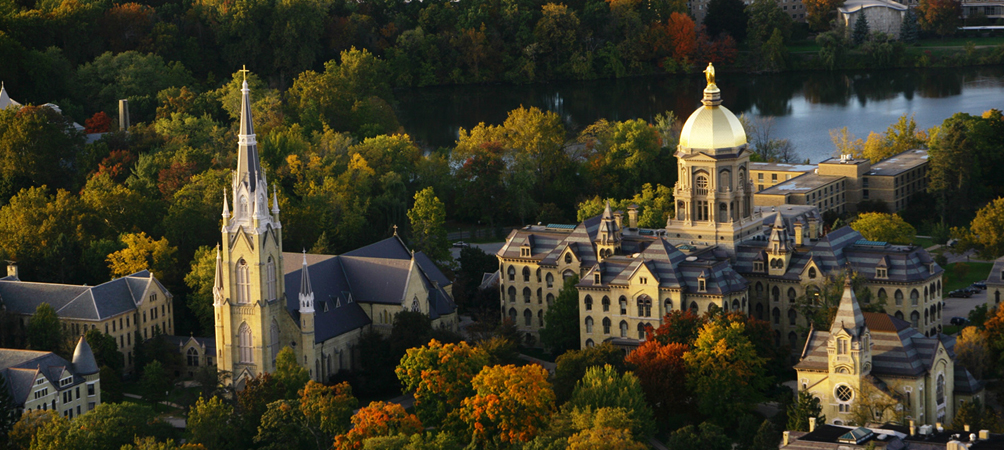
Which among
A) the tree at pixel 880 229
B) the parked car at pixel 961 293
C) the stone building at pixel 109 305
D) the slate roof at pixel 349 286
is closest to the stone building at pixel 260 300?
the slate roof at pixel 349 286

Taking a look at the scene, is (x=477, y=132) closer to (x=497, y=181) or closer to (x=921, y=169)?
(x=497, y=181)

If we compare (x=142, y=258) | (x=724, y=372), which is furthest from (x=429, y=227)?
(x=724, y=372)

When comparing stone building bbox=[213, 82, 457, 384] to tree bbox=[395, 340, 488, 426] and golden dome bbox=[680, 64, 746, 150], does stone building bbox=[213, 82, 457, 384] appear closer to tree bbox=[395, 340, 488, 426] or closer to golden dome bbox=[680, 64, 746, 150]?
tree bbox=[395, 340, 488, 426]

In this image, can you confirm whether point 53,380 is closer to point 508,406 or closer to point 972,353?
point 508,406

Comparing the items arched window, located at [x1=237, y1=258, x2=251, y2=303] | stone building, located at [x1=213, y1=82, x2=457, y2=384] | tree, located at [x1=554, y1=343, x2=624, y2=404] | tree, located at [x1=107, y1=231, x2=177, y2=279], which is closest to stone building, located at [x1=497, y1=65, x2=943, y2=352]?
tree, located at [x1=554, y1=343, x2=624, y2=404]

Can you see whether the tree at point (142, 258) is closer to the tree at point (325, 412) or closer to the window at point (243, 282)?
the window at point (243, 282)

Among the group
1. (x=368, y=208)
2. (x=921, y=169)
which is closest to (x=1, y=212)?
(x=368, y=208)

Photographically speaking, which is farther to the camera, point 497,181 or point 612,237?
point 497,181
